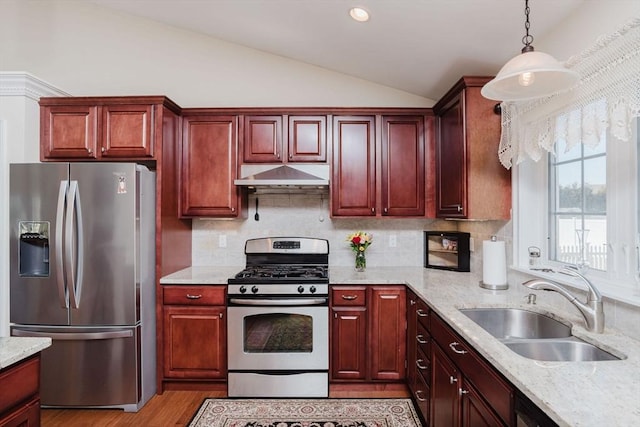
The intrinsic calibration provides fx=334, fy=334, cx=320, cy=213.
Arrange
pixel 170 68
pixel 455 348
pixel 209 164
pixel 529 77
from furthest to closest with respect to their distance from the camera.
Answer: pixel 170 68
pixel 209 164
pixel 455 348
pixel 529 77

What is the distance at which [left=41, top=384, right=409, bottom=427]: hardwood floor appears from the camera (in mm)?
2264

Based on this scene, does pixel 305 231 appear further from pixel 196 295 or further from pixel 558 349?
pixel 558 349

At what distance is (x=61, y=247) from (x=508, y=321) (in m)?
2.87

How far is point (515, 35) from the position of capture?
6.22 ft

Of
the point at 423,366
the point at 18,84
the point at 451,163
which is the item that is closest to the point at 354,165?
the point at 451,163

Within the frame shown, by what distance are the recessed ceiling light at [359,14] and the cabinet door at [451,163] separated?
2.76 ft

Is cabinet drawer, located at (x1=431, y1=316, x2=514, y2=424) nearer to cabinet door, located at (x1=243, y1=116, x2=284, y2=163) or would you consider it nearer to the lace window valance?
the lace window valance

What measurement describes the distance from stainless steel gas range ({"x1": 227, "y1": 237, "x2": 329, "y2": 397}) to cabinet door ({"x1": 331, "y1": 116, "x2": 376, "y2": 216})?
2.48 ft

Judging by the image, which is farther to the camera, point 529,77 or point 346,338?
point 346,338

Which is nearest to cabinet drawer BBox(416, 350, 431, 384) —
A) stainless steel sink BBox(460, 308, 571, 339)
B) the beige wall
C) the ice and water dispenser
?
stainless steel sink BBox(460, 308, 571, 339)

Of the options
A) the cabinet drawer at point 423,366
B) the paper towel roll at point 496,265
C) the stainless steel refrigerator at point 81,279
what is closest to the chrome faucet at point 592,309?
the paper towel roll at point 496,265

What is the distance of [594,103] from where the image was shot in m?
1.43

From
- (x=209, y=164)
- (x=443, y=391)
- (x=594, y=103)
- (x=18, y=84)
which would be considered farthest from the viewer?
(x=209, y=164)

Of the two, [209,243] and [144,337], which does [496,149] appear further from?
[144,337]
